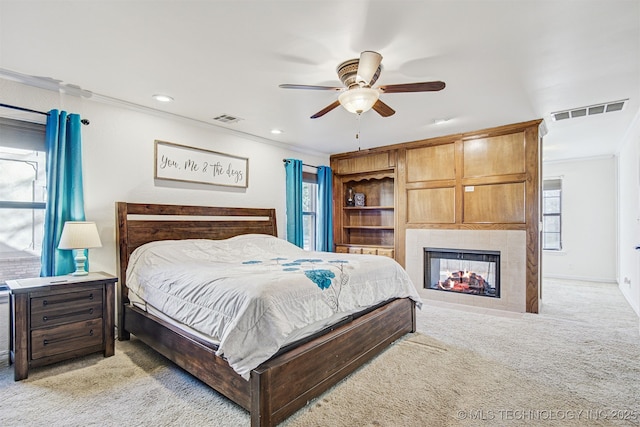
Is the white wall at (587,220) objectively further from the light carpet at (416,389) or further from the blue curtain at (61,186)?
the blue curtain at (61,186)

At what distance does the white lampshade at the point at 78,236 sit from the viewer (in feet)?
9.13

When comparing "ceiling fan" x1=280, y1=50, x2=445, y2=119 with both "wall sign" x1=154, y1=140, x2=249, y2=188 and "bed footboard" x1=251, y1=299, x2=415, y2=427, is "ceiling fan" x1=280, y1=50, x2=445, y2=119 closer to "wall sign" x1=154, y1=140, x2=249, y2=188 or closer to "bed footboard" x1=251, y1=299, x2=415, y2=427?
"bed footboard" x1=251, y1=299, x2=415, y2=427

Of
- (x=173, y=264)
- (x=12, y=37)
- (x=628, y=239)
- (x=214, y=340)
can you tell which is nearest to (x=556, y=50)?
(x=214, y=340)

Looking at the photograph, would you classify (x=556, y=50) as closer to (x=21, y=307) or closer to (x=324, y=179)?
(x=324, y=179)

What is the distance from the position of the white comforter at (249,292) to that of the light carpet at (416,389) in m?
0.47

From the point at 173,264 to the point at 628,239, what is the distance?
627 cm

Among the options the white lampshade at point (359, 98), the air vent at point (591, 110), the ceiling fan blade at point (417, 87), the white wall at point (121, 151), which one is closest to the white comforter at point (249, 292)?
the white wall at point (121, 151)

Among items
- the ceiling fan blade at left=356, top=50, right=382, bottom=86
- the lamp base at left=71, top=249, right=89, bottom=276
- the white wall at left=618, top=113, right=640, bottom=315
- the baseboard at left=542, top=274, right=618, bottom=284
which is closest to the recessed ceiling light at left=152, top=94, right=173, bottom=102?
the lamp base at left=71, top=249, right=89, bottom=276

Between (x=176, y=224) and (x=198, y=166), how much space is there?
0.82 m

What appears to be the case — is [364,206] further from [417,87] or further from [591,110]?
[417,87]

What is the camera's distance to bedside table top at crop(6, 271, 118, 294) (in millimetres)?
2475

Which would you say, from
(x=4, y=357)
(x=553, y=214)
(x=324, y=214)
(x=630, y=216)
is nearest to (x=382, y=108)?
(x=324, y=214)

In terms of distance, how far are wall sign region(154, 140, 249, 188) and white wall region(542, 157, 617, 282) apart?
6435 millimetres

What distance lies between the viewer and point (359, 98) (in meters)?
2.46
